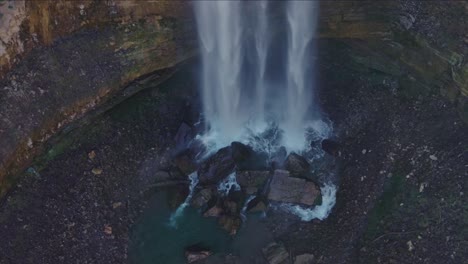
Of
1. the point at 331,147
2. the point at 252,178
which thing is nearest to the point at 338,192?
the point at 331,147

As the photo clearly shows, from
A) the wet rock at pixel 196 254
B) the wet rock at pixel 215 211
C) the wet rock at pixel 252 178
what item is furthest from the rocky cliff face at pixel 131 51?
the wet rock at pixel 196 254

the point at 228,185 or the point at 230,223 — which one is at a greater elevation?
the point at 228,185

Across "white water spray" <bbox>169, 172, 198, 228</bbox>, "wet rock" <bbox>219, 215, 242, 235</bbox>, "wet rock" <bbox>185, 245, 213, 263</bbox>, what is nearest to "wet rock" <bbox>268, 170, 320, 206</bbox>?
"wet rock" <bbox>219, 215, 242, 235</bbox>

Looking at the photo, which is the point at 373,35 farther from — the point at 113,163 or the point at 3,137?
the point at 3,137

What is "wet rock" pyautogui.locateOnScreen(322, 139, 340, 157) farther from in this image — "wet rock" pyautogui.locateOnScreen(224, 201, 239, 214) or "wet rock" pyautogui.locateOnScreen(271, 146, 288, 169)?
"wet rock" pyautogui.locateOnScreen(224, 201, 239, 214)

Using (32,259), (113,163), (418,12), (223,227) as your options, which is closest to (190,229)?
(223,227)

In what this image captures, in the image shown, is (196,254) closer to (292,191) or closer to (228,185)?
(228,185)

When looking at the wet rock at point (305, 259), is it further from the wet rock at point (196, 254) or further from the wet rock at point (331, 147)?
the wet rock at point (331, 147)
